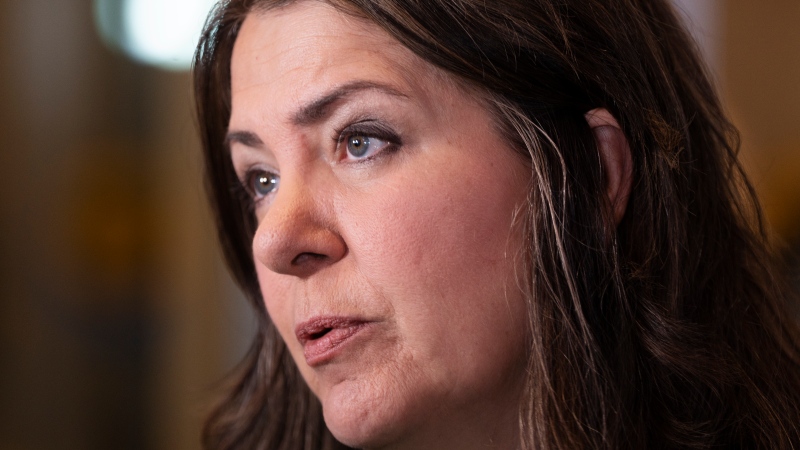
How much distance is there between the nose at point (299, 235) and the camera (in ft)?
3.07

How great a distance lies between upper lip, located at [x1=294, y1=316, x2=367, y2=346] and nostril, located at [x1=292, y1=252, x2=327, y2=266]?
71 mm

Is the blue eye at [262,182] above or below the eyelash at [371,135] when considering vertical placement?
below

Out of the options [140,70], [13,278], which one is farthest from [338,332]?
[140,70]

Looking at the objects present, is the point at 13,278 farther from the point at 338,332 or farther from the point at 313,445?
the point at 338,332

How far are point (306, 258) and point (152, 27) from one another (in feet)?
8.45

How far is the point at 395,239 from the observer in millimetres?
898

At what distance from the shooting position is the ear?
0.95 metres

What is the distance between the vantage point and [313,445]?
4.38ft

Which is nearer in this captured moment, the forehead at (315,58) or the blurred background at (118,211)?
the forehead at (315,58)

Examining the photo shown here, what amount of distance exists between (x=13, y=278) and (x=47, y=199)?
0.33 metres

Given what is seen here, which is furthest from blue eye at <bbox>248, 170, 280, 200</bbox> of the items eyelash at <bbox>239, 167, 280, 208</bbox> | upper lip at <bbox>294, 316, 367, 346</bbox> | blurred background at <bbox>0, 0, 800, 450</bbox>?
blurred background at <bbox>0, 0, 800, 450</bbox>

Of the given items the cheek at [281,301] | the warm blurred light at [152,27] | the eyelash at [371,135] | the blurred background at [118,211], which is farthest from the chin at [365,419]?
the warm blurred light at [152,27]

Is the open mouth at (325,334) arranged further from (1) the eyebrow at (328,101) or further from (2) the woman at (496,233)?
(1) the eyebrow at (328,101)

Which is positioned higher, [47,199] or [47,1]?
[47,1]
